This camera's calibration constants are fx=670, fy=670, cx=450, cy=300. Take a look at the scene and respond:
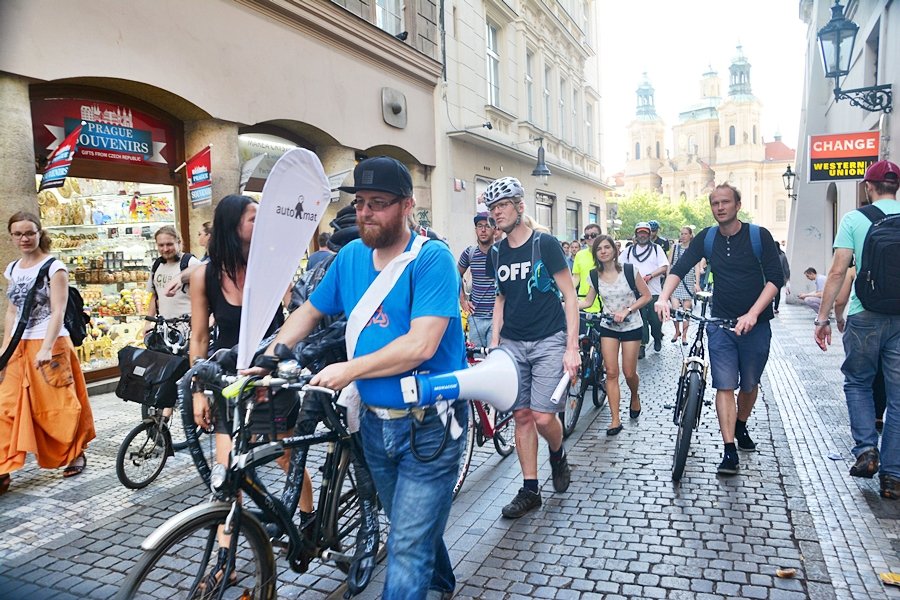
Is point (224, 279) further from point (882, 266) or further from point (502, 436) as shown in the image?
point (882, 266)

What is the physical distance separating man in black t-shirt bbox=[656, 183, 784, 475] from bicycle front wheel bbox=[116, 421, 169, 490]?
12.3 ft

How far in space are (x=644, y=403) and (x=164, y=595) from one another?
5620mm

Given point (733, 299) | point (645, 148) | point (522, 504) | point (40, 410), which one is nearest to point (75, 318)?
point (40, 410)

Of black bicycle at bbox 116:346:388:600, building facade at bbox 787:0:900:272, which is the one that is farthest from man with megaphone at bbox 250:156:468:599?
building facade at bbox 787:0:900:272

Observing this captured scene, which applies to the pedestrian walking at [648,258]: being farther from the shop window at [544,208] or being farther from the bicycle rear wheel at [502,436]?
the shop window at [544,208]

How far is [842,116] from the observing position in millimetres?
15070

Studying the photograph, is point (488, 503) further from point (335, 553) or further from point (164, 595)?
point (164, 595)

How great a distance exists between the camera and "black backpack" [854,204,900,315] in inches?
162

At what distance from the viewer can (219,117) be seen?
9125mm

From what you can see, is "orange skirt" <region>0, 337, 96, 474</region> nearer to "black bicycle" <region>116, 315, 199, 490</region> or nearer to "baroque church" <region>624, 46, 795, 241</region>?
"black bicycle" <region>116, 315, 199, 490</region>

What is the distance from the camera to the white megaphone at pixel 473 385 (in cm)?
218

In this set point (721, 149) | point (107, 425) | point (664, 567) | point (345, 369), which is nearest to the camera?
point (345, 369)

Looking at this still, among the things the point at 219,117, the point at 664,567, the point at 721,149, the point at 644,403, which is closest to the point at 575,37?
the point at 219,117

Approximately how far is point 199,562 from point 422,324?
117 centimetres
